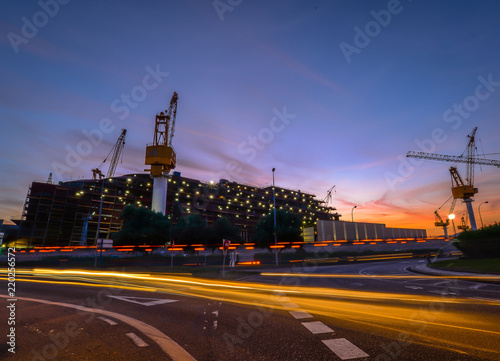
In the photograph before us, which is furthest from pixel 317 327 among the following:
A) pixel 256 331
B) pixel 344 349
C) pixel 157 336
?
pixel 157 336

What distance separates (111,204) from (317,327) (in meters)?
105

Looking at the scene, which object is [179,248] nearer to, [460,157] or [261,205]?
[261,205]

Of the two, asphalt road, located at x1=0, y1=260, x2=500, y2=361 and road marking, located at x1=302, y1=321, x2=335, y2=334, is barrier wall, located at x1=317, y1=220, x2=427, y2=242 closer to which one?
asphalt road, located at x1=0, y1=260, x2=500, y2=361

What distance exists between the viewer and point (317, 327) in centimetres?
512

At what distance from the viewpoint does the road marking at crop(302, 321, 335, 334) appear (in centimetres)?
486

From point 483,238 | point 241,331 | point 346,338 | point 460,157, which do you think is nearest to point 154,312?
point 241,331

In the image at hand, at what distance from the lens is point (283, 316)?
625 centimetres

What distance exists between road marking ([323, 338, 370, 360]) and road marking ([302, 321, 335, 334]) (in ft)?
1.89

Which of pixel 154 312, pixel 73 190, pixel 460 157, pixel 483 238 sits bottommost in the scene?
pixel 154 312

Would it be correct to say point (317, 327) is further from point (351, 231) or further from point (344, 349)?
point (351, 231)

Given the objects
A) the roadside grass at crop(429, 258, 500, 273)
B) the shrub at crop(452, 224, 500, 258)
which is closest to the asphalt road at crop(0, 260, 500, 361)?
the roadside grass at crop(429, 258, 500, 273)

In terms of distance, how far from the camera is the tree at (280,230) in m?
59.5

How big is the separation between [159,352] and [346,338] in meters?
3.06

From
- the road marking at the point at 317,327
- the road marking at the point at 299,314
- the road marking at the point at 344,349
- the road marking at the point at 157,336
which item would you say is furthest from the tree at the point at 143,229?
the road marking at the point at 344,349
